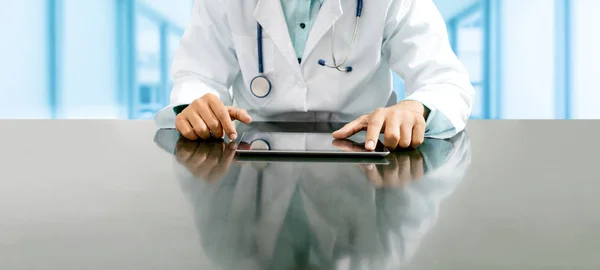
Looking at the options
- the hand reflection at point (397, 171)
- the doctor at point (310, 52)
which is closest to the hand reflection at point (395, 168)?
the hand reflection at point (397, 171)

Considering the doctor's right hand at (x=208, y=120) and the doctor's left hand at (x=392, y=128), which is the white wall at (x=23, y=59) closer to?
the doctor's right hand at (x=208, y=120)

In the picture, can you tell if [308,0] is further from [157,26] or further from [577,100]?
[577,100]

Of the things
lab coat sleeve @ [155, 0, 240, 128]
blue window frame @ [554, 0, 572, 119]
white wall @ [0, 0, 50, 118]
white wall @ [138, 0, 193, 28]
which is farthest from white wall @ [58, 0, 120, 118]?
blue window frame @ [554, 0, 572, 119]

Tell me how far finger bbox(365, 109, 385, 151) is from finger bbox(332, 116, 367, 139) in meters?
0.02

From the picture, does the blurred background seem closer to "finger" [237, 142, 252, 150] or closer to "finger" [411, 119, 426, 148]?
"finger" [411, 119, 426, 148]

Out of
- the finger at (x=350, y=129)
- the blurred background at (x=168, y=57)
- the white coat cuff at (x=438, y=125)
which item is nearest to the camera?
the finger at (x=350, y=129)

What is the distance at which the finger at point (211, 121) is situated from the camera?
0.78m

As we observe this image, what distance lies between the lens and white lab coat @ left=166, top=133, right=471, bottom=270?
26cm

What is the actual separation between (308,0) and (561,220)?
3.12 ft

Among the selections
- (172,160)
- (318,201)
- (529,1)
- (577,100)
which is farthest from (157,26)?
(318,201)

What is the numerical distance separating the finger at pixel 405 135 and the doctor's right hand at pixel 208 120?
23 centimetres

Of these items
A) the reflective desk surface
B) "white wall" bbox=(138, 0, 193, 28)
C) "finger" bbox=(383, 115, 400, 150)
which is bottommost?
the reflective desk surface

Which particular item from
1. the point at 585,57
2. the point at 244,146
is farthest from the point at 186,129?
the point at 585,57

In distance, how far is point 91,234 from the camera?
298mm
